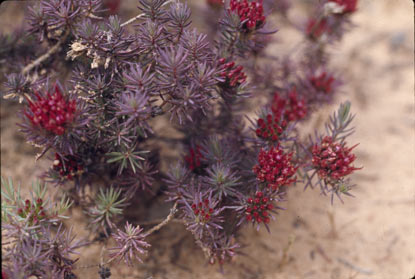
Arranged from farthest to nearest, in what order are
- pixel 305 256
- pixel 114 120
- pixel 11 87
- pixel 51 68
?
1. pixel 305 256
2. pixel 51 68
3. pixel 11 87
4. pixel 114 120

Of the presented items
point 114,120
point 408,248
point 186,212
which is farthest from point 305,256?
point 114,120

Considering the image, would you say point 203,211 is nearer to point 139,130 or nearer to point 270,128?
point 139,130

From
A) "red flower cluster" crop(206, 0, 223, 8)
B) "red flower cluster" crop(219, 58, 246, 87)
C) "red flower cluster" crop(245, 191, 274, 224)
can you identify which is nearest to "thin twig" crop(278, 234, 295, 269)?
"red flower cluster" crop(245, 191, 274, 224)

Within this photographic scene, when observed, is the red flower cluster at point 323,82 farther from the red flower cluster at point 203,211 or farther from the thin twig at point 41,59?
the thin twig at point 41,59

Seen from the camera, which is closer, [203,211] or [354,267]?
[203,211]

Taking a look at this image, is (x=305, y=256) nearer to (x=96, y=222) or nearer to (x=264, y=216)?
(x=264, y=216)

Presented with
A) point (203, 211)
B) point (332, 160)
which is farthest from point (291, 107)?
point (203, 211)
